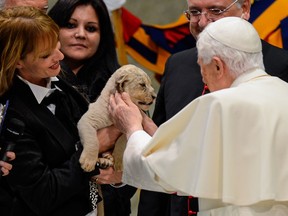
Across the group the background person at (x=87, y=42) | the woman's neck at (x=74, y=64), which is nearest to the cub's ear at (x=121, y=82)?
the background person at (x=87, y=42)

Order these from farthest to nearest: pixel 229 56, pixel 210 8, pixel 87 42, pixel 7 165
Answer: pixel 87 42 < pixel 210 8 < pixel 7 165 < pixel 229 56

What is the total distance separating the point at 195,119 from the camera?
10.9 feet

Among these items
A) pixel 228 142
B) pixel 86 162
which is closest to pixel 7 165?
pixel 86 162

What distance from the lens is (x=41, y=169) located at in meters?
3.64

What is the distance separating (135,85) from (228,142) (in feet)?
2.21

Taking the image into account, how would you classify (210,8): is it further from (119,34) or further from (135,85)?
(119,34)

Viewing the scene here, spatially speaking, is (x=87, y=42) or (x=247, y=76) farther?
(x=87, y=42)

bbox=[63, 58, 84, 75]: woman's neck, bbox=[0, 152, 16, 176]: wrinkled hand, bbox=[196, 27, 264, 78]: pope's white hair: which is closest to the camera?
bbox=[196, 27, 264, 78]: pope's white hair

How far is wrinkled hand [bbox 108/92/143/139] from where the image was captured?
3.65 meters

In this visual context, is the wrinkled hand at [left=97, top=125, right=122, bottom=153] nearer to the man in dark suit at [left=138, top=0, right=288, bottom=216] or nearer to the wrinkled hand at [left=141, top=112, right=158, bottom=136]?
the wrinkled hand at [left=141, top=112, right=158, bottom=136]

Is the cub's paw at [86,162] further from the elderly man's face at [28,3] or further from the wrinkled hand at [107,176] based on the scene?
the elderly man's face at [28,3]

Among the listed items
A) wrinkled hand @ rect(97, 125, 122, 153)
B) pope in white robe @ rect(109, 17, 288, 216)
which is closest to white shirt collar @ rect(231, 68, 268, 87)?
pope in white robe @ rect(109, 17, 288, 216)

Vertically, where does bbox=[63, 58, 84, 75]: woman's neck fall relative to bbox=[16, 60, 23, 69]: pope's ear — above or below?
below

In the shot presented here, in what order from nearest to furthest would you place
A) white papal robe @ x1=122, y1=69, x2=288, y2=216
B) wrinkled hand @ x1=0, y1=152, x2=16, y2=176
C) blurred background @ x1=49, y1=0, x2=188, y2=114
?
white papal robe @ x1=122, y1=69, x2=288, y2=216
wrinkled hand @ x1=0, y1=152, x2=16, y2=176
blurred background @ x1=49, y1=0, x2=188, y2=114
